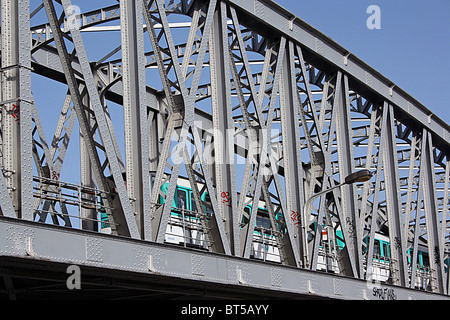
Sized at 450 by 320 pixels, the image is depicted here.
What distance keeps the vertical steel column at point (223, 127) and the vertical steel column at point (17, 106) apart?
5.62m

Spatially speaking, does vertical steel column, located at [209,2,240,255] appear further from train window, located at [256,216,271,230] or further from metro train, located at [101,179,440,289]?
train window, located at [256,216,271,230]

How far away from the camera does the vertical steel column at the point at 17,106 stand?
1235cm

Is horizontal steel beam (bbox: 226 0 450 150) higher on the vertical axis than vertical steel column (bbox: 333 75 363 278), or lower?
higher

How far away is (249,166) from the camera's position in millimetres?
18156

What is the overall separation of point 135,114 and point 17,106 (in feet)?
10.2

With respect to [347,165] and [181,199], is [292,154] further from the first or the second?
[181,199]

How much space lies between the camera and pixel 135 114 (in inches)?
603

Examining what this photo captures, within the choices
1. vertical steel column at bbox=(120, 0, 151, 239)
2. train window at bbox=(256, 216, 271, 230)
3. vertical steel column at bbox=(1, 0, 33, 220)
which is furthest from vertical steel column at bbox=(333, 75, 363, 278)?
vertical steel column at bbox=(1, 0, 33, 220)

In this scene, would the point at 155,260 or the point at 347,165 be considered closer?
the point at 155,260

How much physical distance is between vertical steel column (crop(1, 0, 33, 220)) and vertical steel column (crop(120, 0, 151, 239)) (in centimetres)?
269

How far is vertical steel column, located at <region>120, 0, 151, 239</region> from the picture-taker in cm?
1493

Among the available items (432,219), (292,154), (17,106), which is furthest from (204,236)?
(432,219)
